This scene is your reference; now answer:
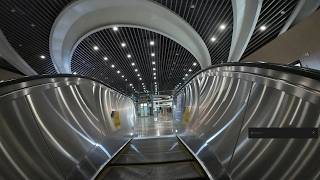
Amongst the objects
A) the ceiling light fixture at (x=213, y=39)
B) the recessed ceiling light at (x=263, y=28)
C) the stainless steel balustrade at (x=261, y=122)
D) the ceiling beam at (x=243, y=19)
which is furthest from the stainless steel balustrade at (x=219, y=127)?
the ceiling light fixture at (x=213, y=39)

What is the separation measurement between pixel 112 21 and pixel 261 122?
1285 cm

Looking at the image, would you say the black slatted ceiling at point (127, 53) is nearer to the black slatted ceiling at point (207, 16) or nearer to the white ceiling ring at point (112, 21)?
the white ceiling ring at point (112, 21)

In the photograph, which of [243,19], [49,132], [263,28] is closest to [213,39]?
[263,28]

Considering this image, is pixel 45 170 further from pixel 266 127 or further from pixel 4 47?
pixel 4 47

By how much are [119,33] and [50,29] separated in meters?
3.84

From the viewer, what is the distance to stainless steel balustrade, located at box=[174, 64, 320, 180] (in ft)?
4.31

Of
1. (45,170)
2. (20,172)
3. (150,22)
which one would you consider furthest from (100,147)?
(150,22)

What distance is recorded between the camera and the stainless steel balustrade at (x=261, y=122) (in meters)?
1.31

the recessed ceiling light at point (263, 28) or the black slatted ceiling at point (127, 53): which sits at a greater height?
Answer: the black slatted ceiling at point (127, 53)

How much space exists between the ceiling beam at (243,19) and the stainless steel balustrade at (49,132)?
9197 millimetres

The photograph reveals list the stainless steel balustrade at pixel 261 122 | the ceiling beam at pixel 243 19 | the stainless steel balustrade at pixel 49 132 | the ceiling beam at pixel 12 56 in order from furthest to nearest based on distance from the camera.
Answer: the ceiling beam at pixel 12 56 → the ceiling beam at pixel 243 19 → the stainless steel balustrade at pixel 49 132 → the stainless steel balustrade at pixel 261 122

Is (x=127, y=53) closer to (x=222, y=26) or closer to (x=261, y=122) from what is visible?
(x=222, y=26)

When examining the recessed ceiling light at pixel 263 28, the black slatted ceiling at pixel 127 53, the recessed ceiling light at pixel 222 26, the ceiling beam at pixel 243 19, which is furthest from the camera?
the black slatted ceiling at pixel 127 53

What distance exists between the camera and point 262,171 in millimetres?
1583
